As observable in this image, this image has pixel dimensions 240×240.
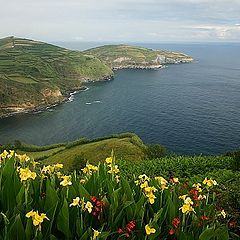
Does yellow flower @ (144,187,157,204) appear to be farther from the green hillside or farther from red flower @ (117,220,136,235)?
the green hillside

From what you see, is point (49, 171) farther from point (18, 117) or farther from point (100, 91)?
point (100, 91)

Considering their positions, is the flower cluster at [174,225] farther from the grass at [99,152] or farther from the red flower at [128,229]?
the grass at [99,152]

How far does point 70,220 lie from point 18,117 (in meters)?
104

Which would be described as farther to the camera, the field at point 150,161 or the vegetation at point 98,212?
the field at point 150,161

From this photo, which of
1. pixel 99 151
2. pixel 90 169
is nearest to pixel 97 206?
pixel 90 169

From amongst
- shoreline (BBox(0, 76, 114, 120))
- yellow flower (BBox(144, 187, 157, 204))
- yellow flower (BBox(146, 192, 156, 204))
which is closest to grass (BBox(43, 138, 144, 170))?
yellow flower (BBox(144, 187, 157, 204))

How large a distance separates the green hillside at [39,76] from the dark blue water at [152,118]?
961cm

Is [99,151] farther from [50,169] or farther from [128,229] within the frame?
[128,229]

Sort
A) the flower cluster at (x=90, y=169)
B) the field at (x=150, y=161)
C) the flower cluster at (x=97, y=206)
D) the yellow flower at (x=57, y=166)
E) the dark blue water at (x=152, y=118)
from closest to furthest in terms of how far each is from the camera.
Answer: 1. the flower cluster at (x=97, y=206)
2. the flower cluster at (x=90, y=169)
3. the yellow flower at (x=57, y=166)
4. the field at (x=150, y=161)
5. the dark blue water at (x=152, y=118)

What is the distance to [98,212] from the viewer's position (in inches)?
207

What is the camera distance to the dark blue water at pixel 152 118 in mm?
76312

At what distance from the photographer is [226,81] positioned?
506 feet

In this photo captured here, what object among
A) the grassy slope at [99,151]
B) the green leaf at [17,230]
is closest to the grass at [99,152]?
the grassy slope at [99,151]

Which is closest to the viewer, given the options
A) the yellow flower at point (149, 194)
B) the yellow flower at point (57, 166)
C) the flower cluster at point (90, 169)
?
the yellow flower at point (149, 194)
